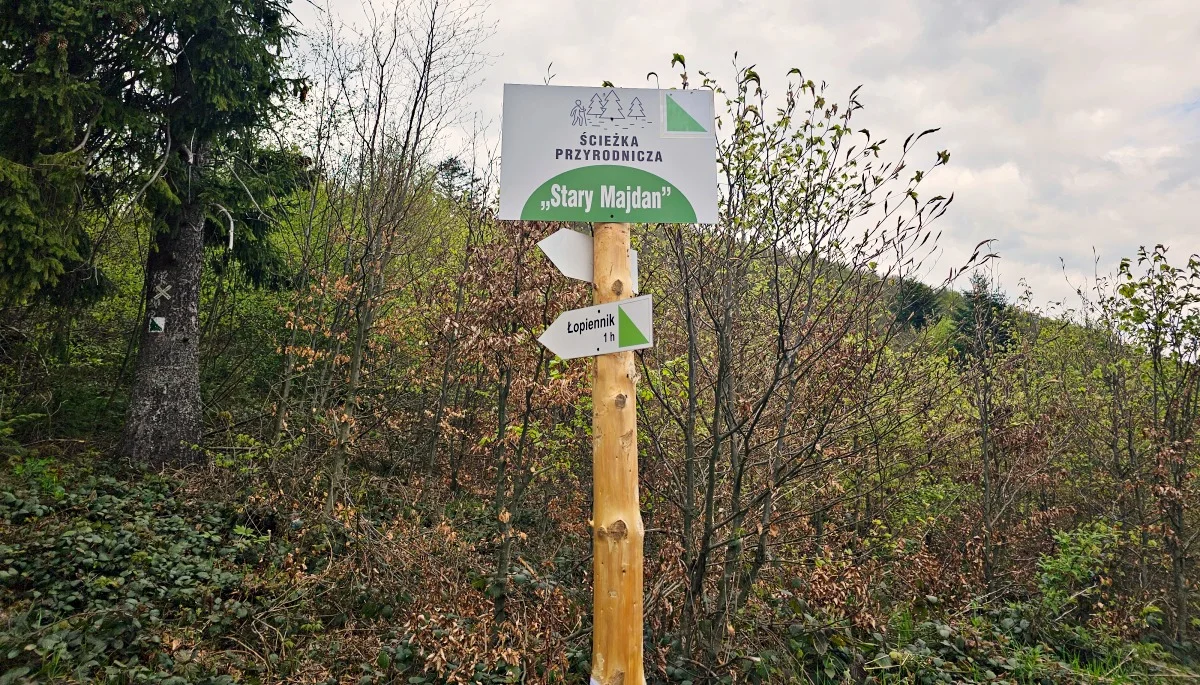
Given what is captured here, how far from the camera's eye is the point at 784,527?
4.77 meters

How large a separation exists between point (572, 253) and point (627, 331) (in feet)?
1.48

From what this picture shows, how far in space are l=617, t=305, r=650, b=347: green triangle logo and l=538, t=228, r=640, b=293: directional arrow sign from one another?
205 mm

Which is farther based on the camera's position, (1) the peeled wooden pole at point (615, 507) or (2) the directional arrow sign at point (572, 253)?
(2) the directional arrow sign at point (572, 253)

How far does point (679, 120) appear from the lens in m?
2.88

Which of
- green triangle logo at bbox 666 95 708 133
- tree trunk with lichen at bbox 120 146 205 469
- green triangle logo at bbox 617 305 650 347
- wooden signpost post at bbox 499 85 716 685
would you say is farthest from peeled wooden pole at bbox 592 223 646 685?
tree trunk with lichen at bbox 120 146 205 469

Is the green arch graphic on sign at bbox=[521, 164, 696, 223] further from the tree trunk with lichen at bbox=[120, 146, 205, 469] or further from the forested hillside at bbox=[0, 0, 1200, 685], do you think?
the tree trunk with lichen at bbox=[120, 146, 205, 469]

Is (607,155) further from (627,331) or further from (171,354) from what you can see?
(171,354)

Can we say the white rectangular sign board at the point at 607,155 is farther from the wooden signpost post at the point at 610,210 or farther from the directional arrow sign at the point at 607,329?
the directional arrow sign at the point at 607,329

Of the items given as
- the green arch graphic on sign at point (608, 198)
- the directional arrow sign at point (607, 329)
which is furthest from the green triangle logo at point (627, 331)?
the green arch graphic on sign at point (608, 198)

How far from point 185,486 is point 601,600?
5.87 metres

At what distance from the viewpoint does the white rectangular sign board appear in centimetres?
279

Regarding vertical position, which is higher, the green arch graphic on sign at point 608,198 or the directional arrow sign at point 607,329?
the green arch graphic on sign at point 608,198

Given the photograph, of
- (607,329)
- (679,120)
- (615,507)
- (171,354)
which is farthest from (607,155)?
(171,354)

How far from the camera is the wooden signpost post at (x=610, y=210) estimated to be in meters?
2.69
